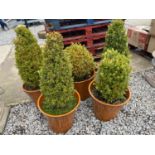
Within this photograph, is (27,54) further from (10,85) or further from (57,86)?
(10,85)

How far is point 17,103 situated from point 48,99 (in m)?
0.98

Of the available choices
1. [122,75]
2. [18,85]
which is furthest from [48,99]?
[18,85]

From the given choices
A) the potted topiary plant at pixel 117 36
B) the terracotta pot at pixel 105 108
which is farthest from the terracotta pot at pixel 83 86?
the potted topiary plant at pixel 117 36

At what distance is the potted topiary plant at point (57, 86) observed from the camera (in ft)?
5.17

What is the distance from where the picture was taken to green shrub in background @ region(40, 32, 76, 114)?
156 centimetres

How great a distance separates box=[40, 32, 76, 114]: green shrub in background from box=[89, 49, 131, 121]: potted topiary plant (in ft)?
1.12

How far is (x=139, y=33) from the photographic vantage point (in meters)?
3.50

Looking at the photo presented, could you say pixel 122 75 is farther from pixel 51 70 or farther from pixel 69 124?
pixel 69 124

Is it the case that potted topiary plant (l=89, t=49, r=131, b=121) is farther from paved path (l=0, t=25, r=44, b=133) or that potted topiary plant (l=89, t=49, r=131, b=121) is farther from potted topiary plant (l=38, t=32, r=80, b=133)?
paved path (l=0, t=25, r=44, b=133)

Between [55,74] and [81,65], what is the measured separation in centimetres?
62

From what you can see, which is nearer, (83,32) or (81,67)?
(81,67)

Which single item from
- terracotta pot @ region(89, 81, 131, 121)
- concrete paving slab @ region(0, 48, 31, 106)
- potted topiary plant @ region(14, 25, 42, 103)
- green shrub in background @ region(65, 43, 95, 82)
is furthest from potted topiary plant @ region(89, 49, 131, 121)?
concrete paving slab @ region(0, 48, 31, 106)

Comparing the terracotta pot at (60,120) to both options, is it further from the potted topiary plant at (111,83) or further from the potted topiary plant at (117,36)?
the potted topiary plant at (117,36)

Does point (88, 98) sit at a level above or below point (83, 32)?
below
